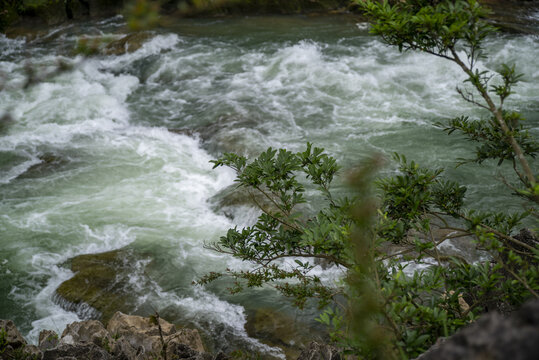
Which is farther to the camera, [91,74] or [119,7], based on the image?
[119,7]

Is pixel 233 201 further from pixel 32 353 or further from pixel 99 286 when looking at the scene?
pixel 32 353

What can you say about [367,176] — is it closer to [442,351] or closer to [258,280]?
[442,351]

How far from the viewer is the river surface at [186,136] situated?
5.88 m

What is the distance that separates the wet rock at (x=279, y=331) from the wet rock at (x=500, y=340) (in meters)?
3.69

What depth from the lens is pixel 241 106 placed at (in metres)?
10.7

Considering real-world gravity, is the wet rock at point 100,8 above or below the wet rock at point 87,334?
above

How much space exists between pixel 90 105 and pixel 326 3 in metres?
10.9

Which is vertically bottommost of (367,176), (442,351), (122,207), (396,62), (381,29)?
(122,207)

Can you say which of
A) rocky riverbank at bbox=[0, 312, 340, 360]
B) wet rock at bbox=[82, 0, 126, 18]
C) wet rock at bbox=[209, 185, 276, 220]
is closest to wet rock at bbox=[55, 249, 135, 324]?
rocky riverbank at bbox=[0, 312, 340, 360]

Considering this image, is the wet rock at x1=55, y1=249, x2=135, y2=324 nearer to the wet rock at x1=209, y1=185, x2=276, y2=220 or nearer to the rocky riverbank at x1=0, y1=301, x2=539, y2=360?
the rocky riverbank at x1=0, y1=301, x2=539, y2=360

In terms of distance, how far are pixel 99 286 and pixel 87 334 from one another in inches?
63.7

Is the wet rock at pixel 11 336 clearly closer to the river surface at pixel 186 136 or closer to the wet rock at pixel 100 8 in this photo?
the river surface at pixel 186 136

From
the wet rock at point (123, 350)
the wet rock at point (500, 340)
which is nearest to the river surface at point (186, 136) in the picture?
the wet rock at point (123, 350)

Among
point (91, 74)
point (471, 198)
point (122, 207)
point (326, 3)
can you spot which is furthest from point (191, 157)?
point (326, 3)
